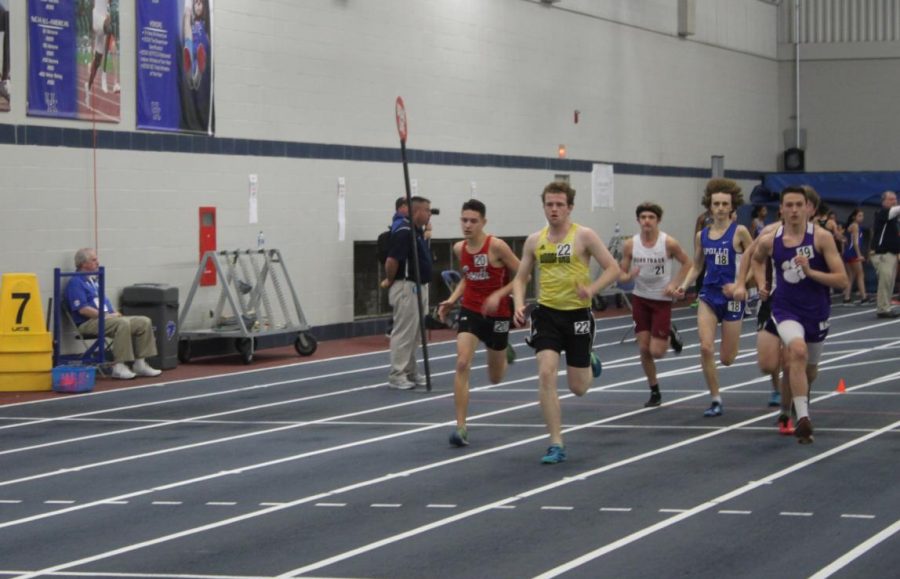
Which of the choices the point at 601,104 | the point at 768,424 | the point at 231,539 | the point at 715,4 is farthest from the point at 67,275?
the point at 715,4

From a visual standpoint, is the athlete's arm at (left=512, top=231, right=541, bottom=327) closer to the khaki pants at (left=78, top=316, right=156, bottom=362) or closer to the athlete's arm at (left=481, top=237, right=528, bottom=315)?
the athlete's arm at (left=481, top=237, right=528, bottom=315)

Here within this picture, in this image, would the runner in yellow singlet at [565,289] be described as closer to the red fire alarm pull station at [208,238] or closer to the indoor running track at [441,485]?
the indoor running track at [441,485]

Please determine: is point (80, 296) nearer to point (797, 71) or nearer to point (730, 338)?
point (730, 338)

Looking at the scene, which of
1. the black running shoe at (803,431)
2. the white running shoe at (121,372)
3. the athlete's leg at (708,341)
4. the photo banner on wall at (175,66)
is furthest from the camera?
the photo banner on wall at (175,66)

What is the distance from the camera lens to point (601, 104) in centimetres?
3309

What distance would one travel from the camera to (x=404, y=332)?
18.0 m

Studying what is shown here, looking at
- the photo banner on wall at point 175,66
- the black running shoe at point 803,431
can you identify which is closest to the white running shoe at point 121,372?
the photo banner on wall at point 175,66

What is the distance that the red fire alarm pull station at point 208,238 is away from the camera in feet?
72.3

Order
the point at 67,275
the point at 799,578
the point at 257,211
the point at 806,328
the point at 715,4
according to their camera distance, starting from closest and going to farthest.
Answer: the point at 799,578 → the point at 806,328 → the point at 67,275 → the point at 257,211 → the point at 715,4

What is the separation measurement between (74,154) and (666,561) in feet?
42.1

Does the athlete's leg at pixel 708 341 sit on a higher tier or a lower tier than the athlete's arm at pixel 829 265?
lower

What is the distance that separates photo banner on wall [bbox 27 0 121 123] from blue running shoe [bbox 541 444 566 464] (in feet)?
30.9

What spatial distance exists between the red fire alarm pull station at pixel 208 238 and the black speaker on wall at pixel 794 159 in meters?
22.8

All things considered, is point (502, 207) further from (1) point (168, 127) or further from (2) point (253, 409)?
(2) point (253, 409)
